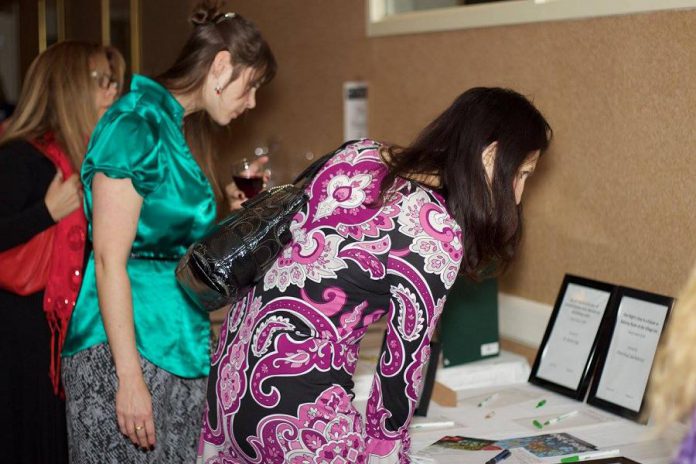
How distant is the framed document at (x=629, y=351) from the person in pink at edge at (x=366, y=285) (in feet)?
2.25

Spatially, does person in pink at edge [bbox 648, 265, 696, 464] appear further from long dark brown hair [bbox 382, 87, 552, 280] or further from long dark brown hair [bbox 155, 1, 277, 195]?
long dark brown hair [bbox 155, 1, 277, 195]

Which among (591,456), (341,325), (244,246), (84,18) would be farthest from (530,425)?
(84,18)

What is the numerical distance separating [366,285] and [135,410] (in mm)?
639

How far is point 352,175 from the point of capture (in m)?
1.65

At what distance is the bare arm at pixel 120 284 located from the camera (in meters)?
1.85

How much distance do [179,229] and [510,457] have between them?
2.75 feet

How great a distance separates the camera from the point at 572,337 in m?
2.39

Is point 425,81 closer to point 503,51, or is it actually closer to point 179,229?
point 503,51

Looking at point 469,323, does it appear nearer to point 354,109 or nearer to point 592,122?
point 592,122

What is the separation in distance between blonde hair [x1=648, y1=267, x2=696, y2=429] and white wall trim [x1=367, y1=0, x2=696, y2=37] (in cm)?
124

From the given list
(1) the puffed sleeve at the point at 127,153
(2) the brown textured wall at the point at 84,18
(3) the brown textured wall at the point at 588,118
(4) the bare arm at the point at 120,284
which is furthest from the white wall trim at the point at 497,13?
(2) the brown textured wall at the point at 84,18

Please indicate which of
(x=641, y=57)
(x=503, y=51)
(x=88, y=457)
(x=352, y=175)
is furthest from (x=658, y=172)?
(x=88, y=457)

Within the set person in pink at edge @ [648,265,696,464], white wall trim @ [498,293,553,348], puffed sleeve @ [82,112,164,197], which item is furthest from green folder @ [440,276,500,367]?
person in pink at edge @ [648,265,696,464]

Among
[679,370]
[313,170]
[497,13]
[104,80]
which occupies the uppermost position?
[497,13]
